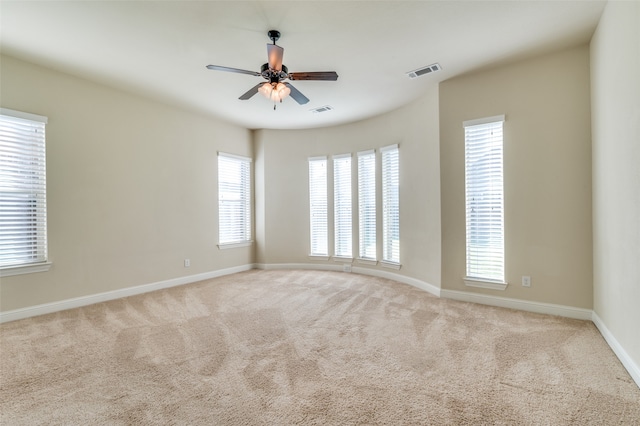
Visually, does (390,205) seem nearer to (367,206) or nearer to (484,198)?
(367,206)

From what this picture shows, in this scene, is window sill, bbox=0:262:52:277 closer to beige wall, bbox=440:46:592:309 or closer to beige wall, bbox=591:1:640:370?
beige wall, bbox=440:46:592:309

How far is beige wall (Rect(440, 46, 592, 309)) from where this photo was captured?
3.33 meters

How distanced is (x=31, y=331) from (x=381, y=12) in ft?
15.1

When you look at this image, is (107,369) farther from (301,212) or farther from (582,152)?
(582,152)

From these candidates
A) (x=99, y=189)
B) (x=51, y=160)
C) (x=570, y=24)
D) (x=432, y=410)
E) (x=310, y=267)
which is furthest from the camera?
(x=310, y=267)

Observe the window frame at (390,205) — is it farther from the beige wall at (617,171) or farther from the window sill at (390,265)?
the beige wall at (617,171)

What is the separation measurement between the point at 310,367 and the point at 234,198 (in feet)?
14.4

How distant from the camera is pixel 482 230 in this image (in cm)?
391

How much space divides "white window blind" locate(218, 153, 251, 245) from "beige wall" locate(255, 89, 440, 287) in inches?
10.3

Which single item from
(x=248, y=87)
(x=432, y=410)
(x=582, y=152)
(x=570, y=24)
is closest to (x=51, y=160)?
(x=248, y=87)

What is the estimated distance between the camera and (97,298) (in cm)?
413

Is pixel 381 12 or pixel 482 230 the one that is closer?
pixel 381 12

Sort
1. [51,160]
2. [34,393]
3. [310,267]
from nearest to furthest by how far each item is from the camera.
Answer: [34,393], [51,160], [310,267]

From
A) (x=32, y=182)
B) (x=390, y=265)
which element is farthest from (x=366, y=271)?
(x=32, y=182)
